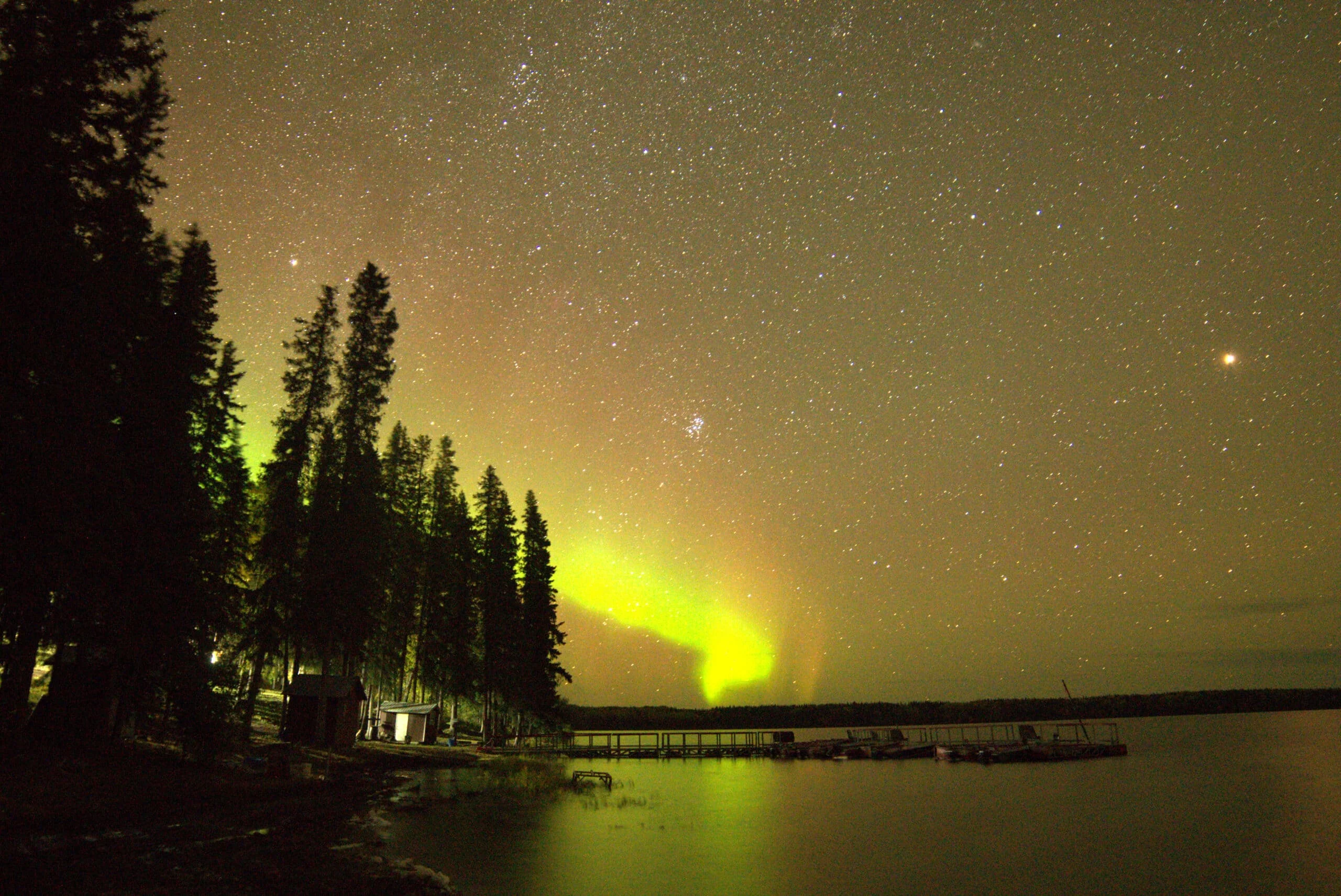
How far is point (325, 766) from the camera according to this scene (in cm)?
3203

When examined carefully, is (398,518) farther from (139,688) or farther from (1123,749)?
(1123,749)

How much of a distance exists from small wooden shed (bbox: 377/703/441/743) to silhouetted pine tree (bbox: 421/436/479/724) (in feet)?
6.51

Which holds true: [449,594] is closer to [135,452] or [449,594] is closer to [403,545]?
[403,545]

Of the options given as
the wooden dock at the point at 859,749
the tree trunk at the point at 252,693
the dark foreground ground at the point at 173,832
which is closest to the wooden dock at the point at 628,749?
the wooden dock at the point at 859,749

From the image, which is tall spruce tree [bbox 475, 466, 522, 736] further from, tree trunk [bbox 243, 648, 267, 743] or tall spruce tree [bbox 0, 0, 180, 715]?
tall spruce tree [bbox 0, 0, 180, 715]

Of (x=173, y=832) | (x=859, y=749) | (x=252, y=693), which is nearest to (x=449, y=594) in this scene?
(x=252, y=693)

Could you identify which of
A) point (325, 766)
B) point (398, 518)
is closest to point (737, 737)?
point (398, 518)

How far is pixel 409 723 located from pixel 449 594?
929cm

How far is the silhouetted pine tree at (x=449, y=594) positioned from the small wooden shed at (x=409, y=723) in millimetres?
1984

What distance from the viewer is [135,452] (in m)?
22.4

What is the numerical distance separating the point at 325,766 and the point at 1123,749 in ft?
254

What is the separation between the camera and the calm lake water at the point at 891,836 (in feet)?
74.8

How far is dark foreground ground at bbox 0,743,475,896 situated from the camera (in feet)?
44.3

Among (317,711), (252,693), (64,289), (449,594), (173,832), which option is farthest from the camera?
(449,594)
